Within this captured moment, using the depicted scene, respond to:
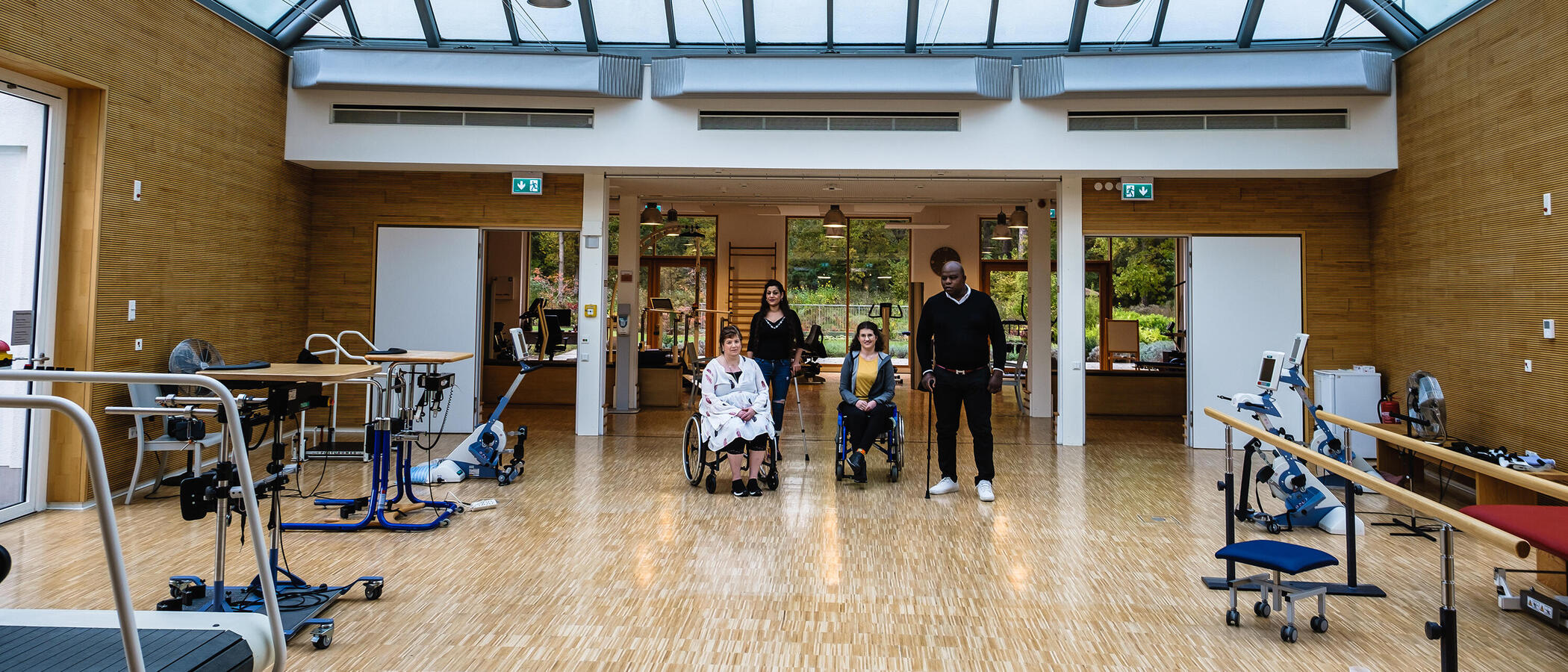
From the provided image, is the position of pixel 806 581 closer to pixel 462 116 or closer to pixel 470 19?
pixel 462 116

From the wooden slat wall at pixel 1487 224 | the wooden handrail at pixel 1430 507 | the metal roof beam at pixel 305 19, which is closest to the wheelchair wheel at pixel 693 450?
the wooden handrail at pixel 1430 507

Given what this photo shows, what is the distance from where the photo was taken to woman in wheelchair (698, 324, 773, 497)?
6098mm

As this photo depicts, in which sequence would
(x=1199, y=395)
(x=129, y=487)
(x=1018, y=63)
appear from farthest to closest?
1. (x=1199, y=395)
2. (x=1018, y=63)
3. (x=129, y=487)

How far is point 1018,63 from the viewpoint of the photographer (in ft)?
27.1

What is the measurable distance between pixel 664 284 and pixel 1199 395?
10.6 meters

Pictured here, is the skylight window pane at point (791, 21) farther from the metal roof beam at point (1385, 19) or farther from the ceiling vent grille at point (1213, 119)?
the metal roof beam at point (1385, 19)

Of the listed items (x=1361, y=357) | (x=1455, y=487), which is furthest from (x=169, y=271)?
(x=1361, y=357)

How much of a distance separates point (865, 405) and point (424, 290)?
5107 millimetres

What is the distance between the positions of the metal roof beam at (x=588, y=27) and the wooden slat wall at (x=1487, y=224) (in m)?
7.36

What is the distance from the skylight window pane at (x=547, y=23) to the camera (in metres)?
8.23

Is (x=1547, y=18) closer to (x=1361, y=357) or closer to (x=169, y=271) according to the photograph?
(x=1361, y=357)

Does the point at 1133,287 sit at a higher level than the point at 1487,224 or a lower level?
higher

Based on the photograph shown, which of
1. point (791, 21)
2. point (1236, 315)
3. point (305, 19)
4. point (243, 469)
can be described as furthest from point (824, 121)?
point (243, 469)

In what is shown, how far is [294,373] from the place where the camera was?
14.3 feet
